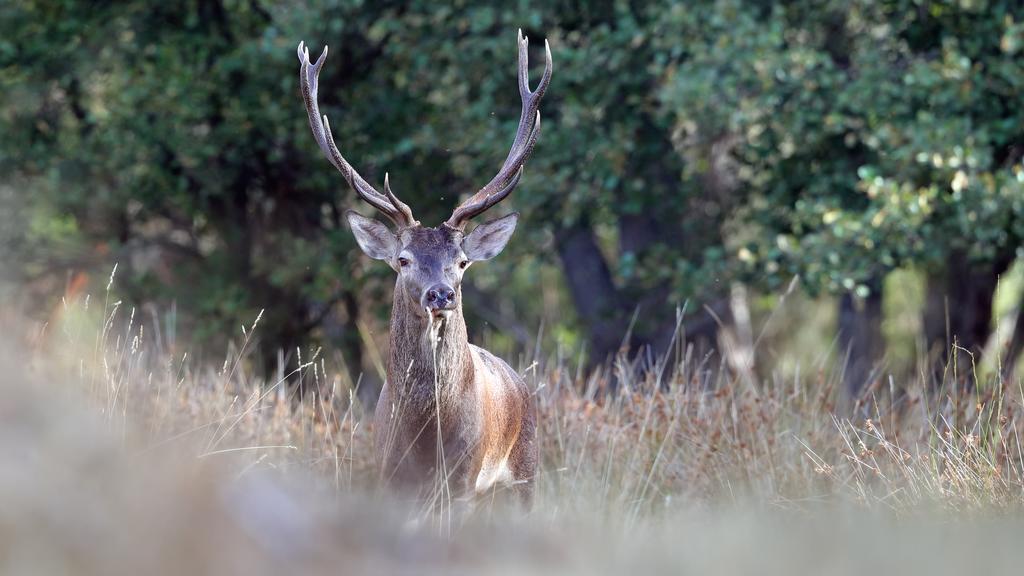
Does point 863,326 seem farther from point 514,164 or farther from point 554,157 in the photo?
point 514,164

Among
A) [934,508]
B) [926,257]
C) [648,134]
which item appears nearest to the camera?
[934,508]

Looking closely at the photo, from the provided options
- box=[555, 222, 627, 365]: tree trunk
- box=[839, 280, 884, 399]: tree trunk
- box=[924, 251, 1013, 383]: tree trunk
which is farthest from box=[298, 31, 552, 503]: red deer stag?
box=[839, 280, 884, 399]: tree trunk

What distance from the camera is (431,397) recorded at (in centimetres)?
571

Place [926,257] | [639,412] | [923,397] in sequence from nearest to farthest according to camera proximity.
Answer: [923,397]
[639,412]
[926,257]

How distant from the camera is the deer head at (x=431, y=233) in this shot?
18.9 ft

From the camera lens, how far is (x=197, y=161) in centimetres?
1216

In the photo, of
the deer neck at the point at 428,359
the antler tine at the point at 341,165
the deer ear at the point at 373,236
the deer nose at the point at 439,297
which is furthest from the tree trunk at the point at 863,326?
the deer nose at the point at 439,297

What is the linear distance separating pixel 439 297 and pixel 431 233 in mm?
531

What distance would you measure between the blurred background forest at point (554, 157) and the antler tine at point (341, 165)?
272 centimetres

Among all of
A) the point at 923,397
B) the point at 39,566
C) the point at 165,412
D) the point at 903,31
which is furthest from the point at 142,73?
the point at 39,566

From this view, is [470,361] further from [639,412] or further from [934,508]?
[934,508]

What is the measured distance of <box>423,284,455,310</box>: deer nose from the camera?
5590mm

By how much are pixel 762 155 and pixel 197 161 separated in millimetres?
4956

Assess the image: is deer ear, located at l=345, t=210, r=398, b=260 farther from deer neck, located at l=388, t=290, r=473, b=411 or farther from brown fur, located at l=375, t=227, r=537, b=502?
deer neck, located at l=388, t=290, r=473, b=411
